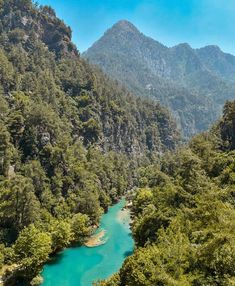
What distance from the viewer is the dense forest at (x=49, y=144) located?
3081 inches

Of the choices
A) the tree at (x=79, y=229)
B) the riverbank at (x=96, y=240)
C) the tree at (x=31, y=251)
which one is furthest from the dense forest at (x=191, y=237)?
the tree at (x=79, y=229)

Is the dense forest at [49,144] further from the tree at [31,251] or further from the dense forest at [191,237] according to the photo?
the dense forest at [191,237]

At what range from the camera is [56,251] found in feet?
256

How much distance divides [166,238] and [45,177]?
59387mm

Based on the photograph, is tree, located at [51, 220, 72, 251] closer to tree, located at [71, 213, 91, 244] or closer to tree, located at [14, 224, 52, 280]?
tree, located at [71, 213, 91, 244]

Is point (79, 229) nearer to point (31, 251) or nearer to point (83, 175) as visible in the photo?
point (31, 251)

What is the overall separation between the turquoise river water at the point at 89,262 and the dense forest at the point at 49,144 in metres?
A: 3.11

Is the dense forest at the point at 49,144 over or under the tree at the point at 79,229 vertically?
over

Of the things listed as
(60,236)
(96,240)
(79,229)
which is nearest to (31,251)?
(60,236)

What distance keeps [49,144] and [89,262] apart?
43051 mm

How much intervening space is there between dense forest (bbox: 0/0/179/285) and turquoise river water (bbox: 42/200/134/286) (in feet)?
10.2

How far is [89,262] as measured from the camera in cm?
7456

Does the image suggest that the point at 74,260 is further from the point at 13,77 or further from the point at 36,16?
the point at 36,16

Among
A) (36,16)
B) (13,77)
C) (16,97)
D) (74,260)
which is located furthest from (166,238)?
(36,16)
